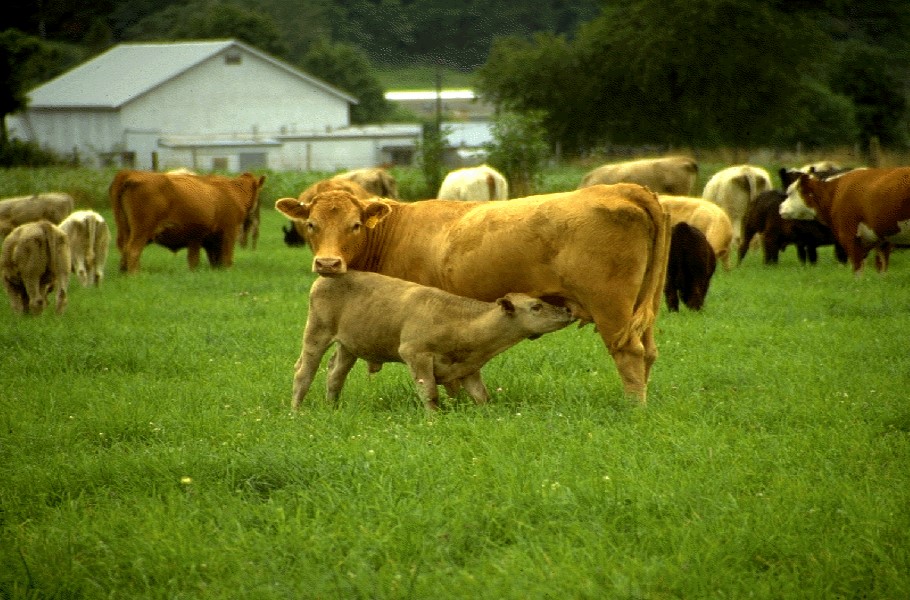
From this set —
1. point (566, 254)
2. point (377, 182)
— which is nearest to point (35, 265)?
point (566, 254)

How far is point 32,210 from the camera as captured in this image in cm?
1988

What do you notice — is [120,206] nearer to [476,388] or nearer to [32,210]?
[32,210]

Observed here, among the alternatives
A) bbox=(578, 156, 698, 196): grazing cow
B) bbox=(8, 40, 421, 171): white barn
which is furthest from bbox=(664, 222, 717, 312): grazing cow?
bbox=(8, 40, 421, 171): white barn

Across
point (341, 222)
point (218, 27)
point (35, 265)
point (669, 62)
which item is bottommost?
point (35, 265)

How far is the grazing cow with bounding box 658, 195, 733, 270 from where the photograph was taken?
1619cm

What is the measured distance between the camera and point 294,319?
1315cm

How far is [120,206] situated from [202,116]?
138 ft

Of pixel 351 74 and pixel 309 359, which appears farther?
pixel 351 74

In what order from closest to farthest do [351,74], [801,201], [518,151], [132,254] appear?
[801,201] → [132,254] → [518,151] → [351,74]

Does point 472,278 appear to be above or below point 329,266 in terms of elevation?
below

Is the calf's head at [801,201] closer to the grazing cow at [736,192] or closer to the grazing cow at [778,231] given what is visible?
the grazing cow at [778,231]

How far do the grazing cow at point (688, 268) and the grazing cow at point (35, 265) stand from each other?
22.1ft

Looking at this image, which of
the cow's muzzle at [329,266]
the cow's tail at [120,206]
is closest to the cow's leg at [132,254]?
the cow's tail at [120,206]

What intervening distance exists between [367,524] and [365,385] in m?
3.63
